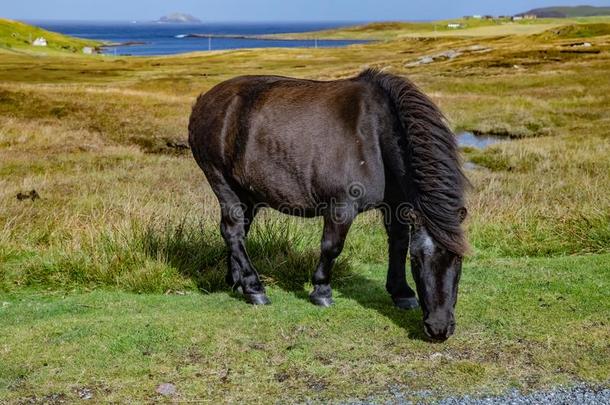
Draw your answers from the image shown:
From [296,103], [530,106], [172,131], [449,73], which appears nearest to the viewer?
[296,103]

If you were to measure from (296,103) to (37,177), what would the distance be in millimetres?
12695

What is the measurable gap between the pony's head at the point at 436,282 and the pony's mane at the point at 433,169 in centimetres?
10

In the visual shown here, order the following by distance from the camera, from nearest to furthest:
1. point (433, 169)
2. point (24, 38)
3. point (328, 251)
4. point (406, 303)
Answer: point (433, 169) < point (328, 251) < point (406, 303) < point (24, 38)

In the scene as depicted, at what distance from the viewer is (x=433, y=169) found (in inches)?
238

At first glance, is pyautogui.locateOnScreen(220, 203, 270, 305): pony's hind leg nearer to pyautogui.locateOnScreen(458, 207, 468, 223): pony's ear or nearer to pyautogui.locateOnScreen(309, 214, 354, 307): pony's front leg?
pyautogui.locateOnScreen(309, 214, 354, 307): pony's front leg

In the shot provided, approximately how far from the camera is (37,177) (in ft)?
59.1

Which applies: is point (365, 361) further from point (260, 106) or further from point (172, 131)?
point (172, 131)

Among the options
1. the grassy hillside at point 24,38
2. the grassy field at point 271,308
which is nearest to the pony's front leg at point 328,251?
the grassy field at point 271,308

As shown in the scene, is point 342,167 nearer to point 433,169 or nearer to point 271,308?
point 433,169

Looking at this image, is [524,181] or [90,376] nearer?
[90,376]

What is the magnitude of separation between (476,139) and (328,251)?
2360cm

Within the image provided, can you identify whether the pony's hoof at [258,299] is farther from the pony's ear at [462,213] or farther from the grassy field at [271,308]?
the pony's ear at [462,213]

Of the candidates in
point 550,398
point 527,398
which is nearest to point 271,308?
point 527,398

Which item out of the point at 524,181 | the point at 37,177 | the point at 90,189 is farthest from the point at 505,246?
the point at 37,177
